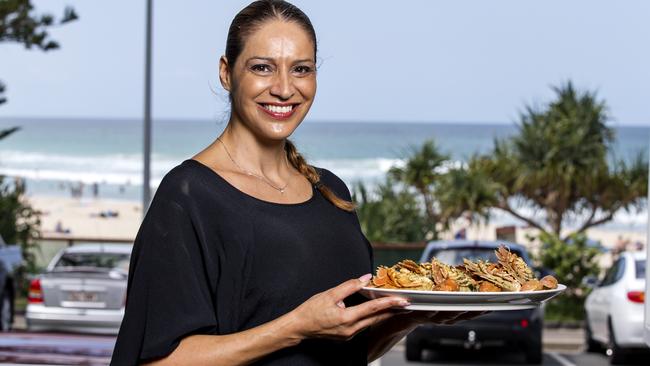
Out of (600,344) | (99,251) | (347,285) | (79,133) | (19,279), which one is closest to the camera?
(347,285)

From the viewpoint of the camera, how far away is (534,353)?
1429cm

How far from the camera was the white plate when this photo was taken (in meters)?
2.35

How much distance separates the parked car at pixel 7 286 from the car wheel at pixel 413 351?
4.45 metres

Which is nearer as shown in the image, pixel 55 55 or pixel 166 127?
pixel 55 55

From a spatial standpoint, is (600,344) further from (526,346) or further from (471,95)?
(471,95)

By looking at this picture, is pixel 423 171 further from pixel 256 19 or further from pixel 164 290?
pixel 164 290

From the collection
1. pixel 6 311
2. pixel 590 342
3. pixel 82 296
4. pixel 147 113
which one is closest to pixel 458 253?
pixel 590 342

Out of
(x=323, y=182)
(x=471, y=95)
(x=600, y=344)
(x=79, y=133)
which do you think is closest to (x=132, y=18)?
(x=79, y=133)

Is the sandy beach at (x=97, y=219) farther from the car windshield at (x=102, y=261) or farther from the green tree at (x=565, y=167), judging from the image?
the car windshield at (x=102, y=261)

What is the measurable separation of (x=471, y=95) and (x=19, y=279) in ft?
214

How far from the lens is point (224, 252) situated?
2398mm

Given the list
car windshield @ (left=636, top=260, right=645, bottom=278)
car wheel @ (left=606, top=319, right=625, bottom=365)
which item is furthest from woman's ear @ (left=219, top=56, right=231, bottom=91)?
car wheel @ (left=606, top=319, right=625, bottom=365)

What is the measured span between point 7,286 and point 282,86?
1276cm

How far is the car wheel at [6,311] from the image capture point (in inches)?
559
